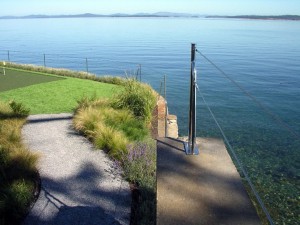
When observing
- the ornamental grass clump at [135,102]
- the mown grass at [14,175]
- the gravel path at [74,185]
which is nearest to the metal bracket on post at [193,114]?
the gravel path at [74,185]

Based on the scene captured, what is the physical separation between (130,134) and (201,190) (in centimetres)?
545

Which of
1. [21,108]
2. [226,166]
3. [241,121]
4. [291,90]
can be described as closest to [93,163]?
[226,166]

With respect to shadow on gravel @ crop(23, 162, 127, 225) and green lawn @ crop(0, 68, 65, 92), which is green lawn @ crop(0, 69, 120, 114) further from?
shadow on gravel @ crop(23, 162, 127, 225)

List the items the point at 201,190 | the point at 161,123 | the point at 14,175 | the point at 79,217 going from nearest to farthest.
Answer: the point at 201,190 → the point at 79,217 → the point at 14,175 → the point at 161,123

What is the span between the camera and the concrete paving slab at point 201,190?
3393mm

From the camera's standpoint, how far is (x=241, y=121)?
60.8ft

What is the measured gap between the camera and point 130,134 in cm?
915

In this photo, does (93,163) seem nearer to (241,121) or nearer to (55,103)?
(55,103)

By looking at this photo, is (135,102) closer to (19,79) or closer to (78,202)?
(78,202)

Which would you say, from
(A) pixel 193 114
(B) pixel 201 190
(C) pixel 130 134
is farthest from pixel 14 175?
(B) pixel 201 190

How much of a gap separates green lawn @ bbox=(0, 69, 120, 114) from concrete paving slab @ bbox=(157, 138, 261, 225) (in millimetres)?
8258

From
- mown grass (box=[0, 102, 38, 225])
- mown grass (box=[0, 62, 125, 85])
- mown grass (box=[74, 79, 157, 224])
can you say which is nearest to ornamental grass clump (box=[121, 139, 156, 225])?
mown grass (box=[74, 79, 157, 224])

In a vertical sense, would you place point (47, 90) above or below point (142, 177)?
above

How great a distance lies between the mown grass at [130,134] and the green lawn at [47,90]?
162cm
